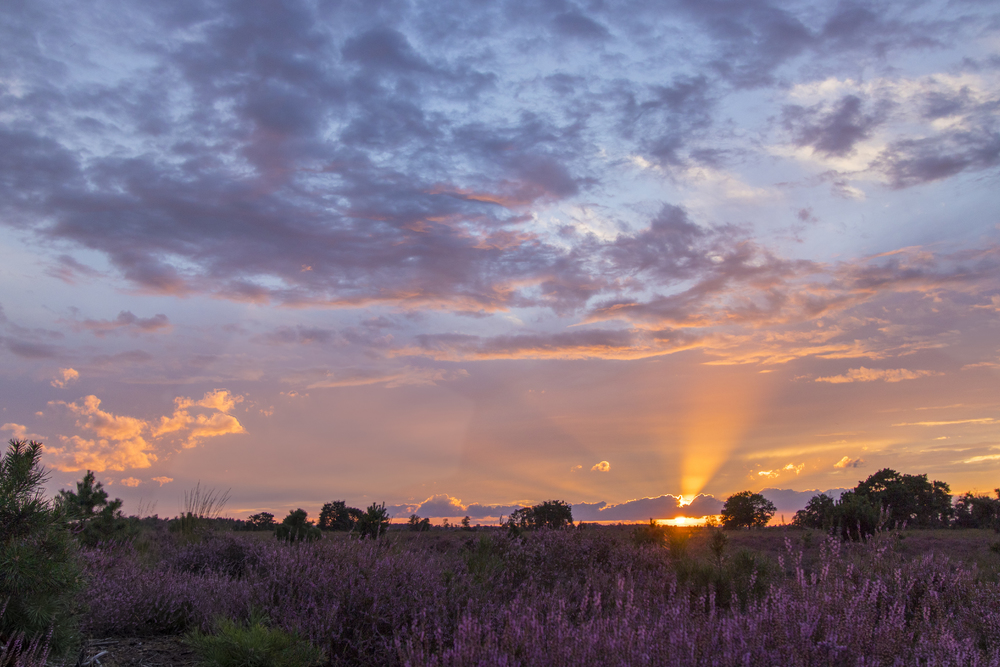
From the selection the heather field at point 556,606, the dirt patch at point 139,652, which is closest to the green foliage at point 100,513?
the heather field at point 556,606

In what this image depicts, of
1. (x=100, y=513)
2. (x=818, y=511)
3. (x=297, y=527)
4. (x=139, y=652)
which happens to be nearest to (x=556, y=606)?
(x=139, y=652)

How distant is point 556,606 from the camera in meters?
6.54

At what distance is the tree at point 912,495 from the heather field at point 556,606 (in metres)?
39.6

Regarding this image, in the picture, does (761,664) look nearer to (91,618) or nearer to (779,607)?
(779,607)

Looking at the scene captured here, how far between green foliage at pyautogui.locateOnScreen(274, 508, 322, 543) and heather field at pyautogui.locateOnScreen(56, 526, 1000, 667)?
1.40 metres

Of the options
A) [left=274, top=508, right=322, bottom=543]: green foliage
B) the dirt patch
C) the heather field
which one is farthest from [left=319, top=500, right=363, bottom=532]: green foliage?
the dirt patch

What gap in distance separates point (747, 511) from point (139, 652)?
51213mm

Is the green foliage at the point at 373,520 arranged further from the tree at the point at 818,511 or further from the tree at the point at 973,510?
the tree at the point at 973,510

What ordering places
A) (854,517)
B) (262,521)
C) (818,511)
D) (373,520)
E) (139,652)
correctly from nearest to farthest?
(139,652), (373,520), (854,517), (818,511), (262,521)

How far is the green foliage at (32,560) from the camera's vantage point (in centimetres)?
511

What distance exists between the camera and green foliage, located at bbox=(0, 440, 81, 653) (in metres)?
5.11

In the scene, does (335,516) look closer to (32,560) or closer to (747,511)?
(32,560)

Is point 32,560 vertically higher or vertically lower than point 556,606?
higher

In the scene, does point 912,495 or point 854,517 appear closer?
point 854,517
